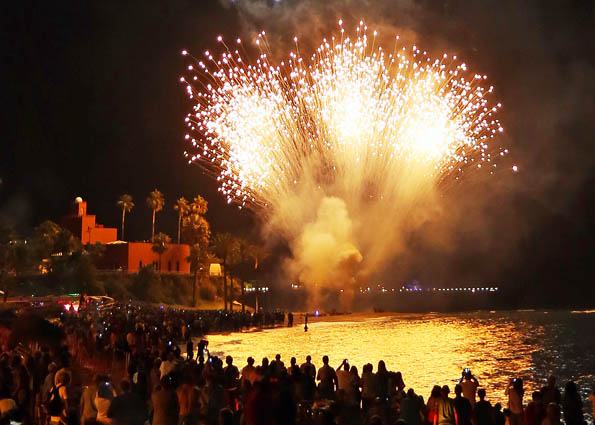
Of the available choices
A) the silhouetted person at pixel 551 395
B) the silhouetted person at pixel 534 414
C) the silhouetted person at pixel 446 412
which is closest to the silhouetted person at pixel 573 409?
the silhouetted person at pixel 551 395

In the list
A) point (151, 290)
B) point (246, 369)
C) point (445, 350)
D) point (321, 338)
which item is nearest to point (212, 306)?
point (151, 290)

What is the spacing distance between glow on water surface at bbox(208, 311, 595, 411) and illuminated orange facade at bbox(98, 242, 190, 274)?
1329 inches

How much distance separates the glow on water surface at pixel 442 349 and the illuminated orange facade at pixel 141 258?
33.7 meters

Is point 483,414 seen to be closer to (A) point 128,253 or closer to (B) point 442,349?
(B) point 442,349

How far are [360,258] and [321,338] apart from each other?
4338 centimetres

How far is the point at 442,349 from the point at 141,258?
183ft

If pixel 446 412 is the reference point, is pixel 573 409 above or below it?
below

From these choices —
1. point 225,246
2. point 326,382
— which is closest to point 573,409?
point 326,382

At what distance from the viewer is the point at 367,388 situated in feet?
47.6

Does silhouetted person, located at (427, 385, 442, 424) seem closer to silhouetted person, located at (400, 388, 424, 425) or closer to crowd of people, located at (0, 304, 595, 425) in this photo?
crowd of people, located at (0, 304, 595, 425)

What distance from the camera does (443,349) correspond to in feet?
137

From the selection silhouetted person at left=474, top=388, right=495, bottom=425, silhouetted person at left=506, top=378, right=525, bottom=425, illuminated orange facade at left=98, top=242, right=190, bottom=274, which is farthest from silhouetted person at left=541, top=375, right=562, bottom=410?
illuminated orange facade at left=98, top=242, right=190, bottom=274

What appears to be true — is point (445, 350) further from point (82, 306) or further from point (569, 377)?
point (82, 306)

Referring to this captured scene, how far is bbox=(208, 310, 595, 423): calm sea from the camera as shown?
2991cm
